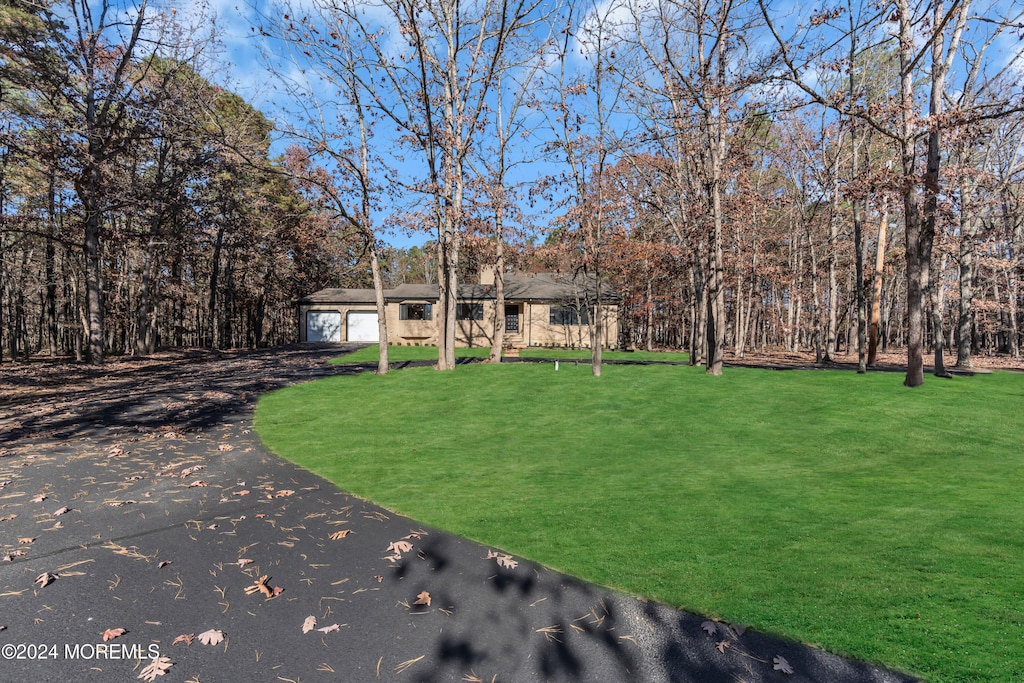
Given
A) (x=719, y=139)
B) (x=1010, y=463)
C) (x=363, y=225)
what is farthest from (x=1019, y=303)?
(x=363, y=225)

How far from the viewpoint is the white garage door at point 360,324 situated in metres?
40.9

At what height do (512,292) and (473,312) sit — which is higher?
(512,292)

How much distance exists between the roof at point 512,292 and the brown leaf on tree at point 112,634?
32333 millimetres

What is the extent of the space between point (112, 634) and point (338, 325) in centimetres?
3937

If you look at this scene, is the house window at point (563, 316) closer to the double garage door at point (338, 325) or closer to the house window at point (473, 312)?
the house window at point (473, 312)

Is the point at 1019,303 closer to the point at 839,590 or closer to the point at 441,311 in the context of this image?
the point at 441,311

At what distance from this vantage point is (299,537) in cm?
534

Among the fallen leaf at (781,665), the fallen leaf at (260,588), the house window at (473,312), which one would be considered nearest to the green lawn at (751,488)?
the fallen leaf at (781,665)

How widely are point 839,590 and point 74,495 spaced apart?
9.03m

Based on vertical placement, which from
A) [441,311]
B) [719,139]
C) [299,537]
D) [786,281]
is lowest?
[299,537]

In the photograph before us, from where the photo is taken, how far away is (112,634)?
3.65 metres

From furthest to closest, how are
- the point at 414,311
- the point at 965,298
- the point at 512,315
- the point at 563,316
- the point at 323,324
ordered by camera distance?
the point at 323,324 → the point at 414,311 → the point at 512,315 → the point at 563,316 → the point at 965,298

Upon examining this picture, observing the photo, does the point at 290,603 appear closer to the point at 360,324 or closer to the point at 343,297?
the point at 360,324

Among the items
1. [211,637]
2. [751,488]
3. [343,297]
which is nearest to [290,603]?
[211,637]
